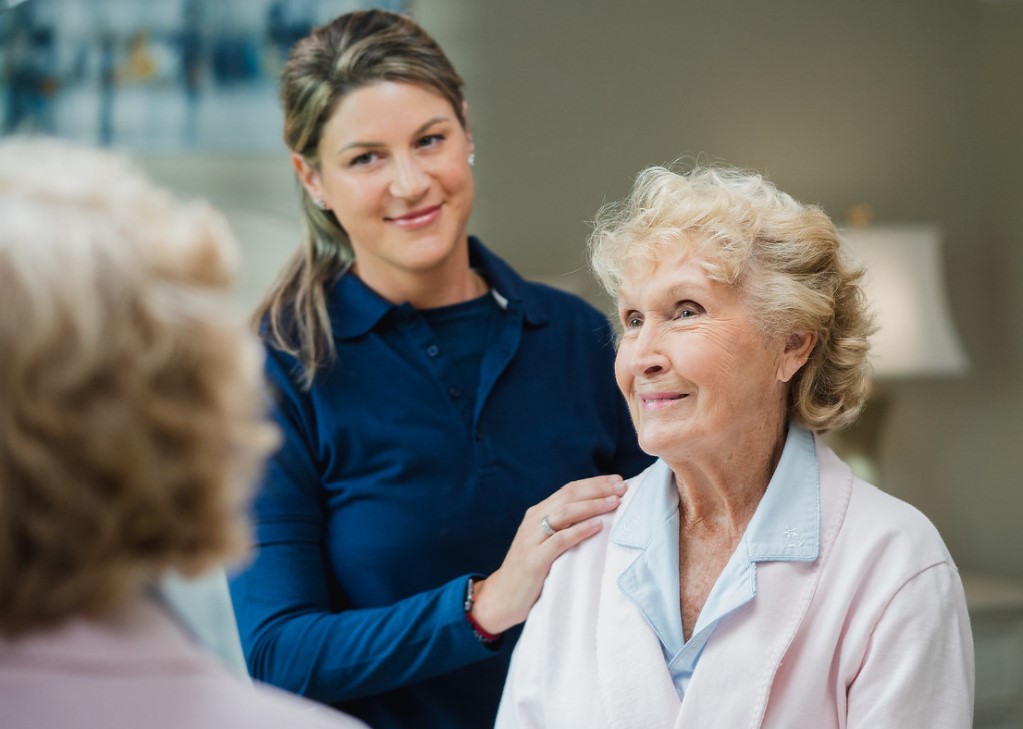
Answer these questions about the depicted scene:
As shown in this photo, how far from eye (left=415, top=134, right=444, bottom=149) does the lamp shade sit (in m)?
1.55

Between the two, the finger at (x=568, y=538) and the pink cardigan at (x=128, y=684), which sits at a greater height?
the pink cardigan at (x=128, y=684)

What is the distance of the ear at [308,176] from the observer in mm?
1946

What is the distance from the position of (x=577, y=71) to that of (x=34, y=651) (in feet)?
8.18

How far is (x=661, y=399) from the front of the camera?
1.68m

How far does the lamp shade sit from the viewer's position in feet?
10.1

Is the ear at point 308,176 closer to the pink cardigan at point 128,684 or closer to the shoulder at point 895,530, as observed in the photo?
the shoulder at point 895,530

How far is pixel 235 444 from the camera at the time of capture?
0.80 m

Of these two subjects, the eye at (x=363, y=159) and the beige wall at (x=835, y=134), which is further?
the beige wall at (x=835, y=134)


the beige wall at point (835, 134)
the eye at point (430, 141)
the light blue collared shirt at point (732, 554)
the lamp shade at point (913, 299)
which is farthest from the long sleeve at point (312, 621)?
the lamp shade at point (913, 299)

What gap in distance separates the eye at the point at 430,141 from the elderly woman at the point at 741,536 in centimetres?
32

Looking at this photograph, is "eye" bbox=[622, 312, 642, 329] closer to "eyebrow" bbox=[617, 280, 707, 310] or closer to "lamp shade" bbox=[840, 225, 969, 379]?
"eyebrow" bbox=[617, 280, 707, 310]

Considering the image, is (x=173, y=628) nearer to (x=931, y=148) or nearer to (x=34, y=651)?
(x=34, y=651)

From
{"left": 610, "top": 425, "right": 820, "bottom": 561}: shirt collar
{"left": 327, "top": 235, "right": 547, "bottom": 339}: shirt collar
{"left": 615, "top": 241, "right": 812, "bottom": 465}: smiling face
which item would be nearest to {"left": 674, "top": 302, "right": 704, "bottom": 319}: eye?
{"left": 615, "top": 241, "right": 812, "bottom": 465}: smiling face

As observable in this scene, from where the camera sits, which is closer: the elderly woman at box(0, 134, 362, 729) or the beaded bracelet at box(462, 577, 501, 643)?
the elderly woman at box(0, 134, 362, 729)
